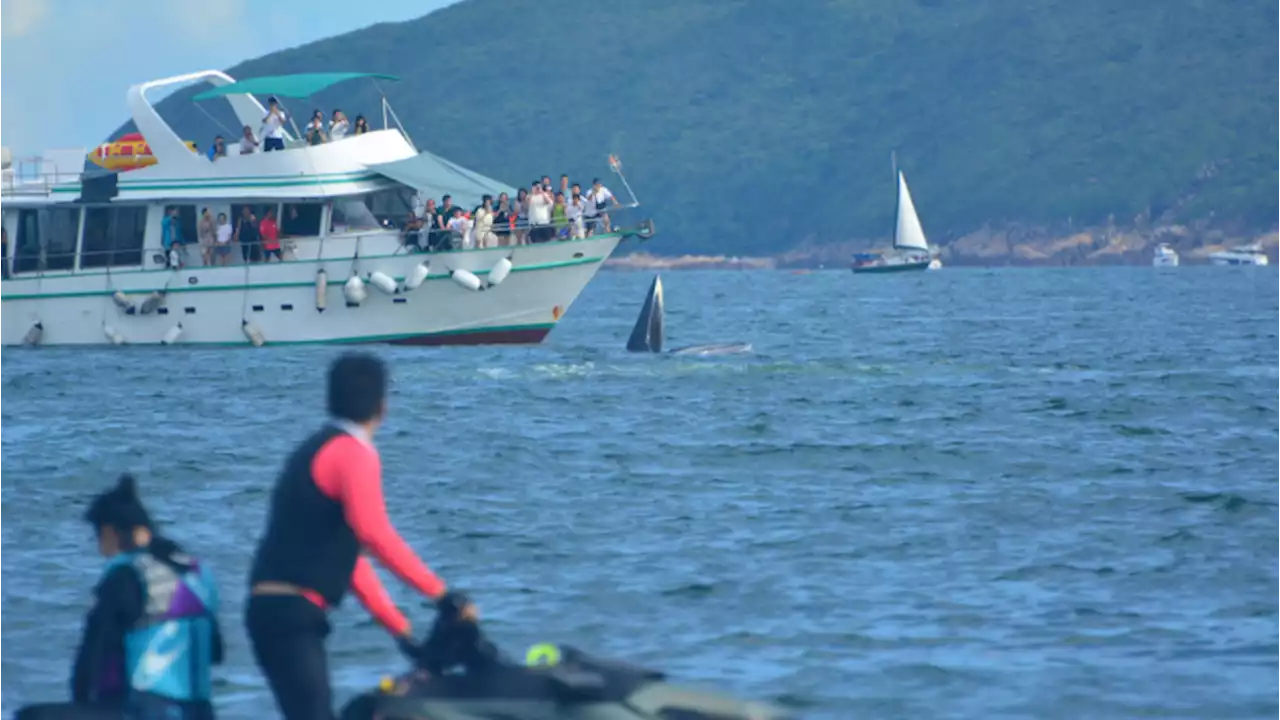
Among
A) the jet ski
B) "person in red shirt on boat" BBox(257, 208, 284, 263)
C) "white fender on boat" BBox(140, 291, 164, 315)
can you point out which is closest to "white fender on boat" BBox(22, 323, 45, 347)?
"white fender on boat" BBox(140, 291, 164, 315)

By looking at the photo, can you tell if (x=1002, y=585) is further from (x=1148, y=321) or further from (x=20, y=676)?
(x=1148, y=321)

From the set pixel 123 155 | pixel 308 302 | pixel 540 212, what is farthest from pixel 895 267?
pixel 308 302

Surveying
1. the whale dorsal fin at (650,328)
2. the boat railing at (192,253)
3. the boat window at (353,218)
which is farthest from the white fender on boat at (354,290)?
the whale dorsal fin at (650,328)

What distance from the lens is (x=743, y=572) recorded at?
1562 centimetres

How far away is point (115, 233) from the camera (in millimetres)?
37562

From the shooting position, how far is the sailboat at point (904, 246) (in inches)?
5300

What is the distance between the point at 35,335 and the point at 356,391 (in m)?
32.1

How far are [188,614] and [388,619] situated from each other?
79cm

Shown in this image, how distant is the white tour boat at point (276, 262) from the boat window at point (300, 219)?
0.02 meters

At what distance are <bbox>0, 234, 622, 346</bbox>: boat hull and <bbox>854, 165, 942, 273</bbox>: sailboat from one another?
88.3 meters

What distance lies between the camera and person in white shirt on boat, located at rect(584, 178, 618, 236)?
3741 cm

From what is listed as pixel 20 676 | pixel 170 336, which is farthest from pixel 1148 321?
pixel 20 676

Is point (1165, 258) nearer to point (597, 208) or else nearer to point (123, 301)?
point (597, 208)

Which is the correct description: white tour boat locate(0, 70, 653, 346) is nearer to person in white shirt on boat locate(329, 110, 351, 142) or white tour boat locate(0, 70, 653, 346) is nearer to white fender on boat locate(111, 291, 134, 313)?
white fender on boat locate(111, 291, 134, 313)
